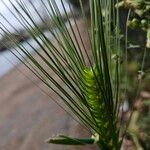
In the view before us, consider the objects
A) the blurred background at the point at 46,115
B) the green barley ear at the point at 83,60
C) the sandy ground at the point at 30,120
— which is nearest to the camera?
the green barley ear at the point at 83,60

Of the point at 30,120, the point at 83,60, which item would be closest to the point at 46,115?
the point at 30,120

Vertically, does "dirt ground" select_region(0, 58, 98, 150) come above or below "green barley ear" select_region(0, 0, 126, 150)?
below

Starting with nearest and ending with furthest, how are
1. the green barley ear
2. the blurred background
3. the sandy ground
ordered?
the green barley ear < the blurred background < the sandy ground

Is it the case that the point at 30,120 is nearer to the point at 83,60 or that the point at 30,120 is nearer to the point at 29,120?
the point at 29,120

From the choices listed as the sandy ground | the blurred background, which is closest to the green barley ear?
the blurred background

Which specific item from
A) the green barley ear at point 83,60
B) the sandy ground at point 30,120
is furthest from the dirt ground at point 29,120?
the green barley ear at point 83,60

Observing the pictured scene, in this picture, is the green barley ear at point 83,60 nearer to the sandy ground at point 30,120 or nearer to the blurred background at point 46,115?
the blurred background at point 46,115

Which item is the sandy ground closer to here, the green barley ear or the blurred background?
the blurred background

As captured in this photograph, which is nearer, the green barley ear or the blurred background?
the green barley ear

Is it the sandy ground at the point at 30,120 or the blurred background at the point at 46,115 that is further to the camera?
the sandy ground at the point at 30,120

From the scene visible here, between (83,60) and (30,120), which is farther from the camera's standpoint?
(30,120)
